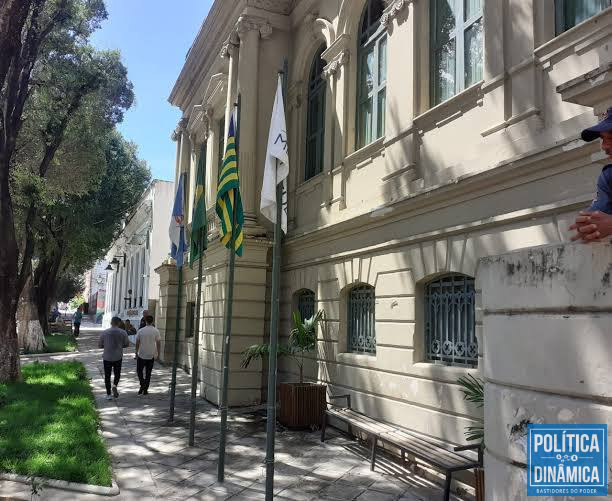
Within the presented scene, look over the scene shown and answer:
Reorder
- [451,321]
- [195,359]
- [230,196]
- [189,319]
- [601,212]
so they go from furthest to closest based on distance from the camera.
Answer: [189,319] → [195,359] → [451,321] → [230,196] → [601,212]

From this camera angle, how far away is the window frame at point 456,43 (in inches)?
283

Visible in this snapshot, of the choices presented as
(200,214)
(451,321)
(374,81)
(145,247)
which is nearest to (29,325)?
(145,247)

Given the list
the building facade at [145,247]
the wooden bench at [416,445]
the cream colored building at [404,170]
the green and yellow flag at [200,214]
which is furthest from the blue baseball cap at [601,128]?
the building facade at [145,247]

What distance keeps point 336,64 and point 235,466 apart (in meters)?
7.20

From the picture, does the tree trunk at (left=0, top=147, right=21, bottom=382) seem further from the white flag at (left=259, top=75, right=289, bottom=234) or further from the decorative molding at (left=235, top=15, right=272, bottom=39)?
the white flag at (left=259, top=75, right=289, bottom=234)

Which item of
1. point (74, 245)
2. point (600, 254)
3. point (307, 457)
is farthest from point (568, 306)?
point (74, 245)

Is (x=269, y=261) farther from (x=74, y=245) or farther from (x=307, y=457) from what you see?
(x=74, y=245)

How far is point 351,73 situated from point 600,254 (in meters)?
8.23

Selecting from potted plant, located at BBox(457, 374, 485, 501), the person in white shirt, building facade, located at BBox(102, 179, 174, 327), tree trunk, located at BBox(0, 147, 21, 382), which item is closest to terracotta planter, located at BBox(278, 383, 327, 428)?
potted plant, located at BBox(457, 374, 485, 501)

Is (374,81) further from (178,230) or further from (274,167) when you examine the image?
(274,167)

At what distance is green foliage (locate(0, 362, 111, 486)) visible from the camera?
6.01 meters

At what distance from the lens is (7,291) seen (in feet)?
39.2

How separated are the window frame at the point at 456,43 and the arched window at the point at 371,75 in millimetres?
1184

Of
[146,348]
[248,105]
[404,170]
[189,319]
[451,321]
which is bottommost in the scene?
[146,348]
